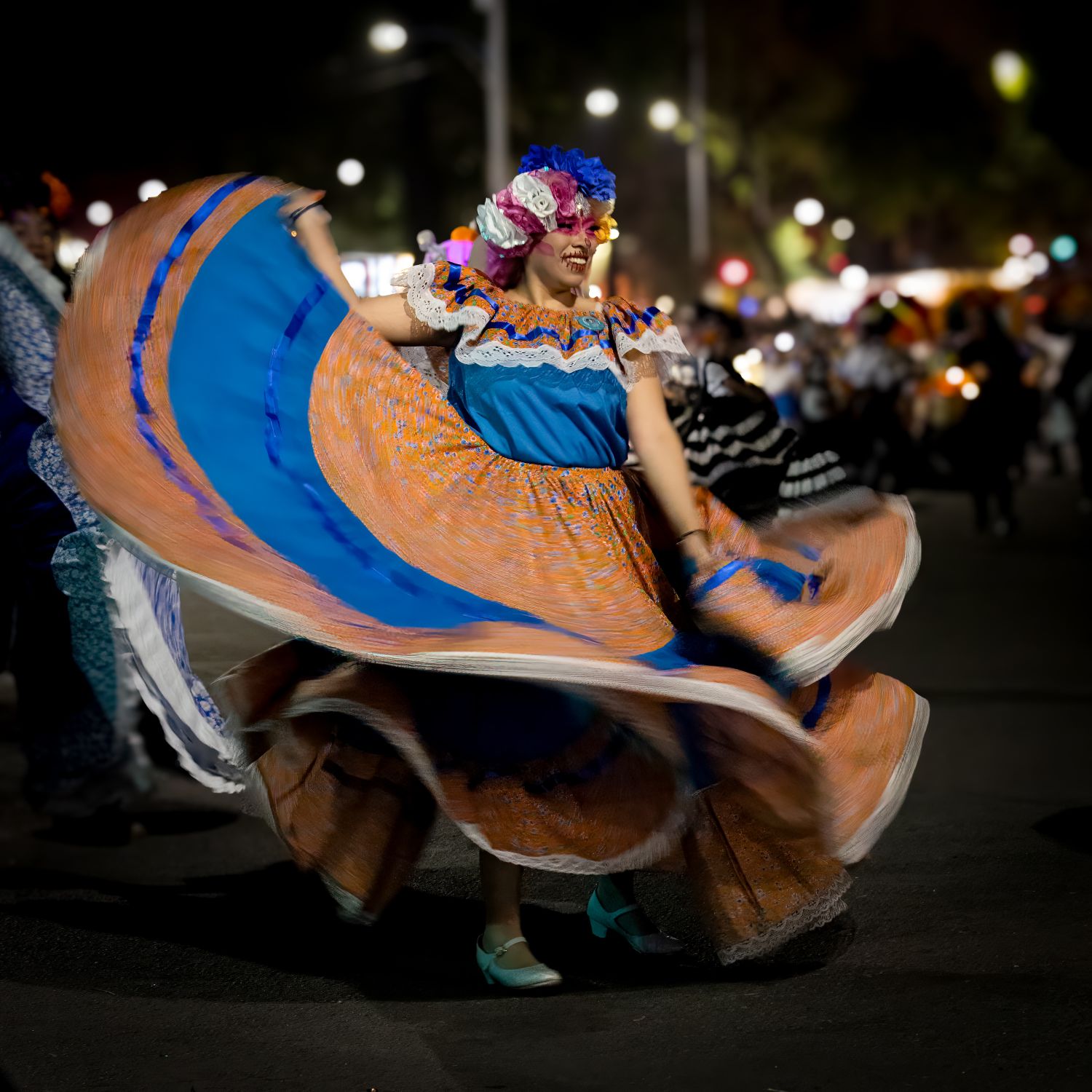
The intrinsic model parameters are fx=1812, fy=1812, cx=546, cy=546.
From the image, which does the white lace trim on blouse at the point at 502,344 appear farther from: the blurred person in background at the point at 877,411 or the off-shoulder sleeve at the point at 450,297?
the blurred person in background at the point at 877,411

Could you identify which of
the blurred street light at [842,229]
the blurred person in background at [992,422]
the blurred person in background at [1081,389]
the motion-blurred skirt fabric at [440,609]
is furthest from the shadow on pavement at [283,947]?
the blurred street light at [842,229]

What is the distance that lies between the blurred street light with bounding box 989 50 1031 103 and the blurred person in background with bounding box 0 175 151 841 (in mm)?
38402

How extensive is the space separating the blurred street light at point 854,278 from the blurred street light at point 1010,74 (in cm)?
733

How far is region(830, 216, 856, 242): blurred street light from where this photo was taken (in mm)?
59188

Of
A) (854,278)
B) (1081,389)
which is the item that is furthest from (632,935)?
(854,278)

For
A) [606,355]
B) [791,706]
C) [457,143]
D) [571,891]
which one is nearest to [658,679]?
[791,706]

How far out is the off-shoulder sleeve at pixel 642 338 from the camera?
14.7ft

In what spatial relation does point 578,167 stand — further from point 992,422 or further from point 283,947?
point 992,422

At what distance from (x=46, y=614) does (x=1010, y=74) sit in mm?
44289

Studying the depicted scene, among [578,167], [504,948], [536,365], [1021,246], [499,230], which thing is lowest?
[1021,246]

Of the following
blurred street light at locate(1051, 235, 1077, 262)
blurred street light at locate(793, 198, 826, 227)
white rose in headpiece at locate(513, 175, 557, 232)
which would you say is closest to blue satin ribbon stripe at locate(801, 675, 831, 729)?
white rose in headpiece at locate(513, 175, 557, 232)

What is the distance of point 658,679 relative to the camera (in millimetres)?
3895

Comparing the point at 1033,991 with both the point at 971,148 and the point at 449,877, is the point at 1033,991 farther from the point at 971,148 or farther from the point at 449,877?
the point at 971,148

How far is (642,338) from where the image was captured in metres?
4.51
